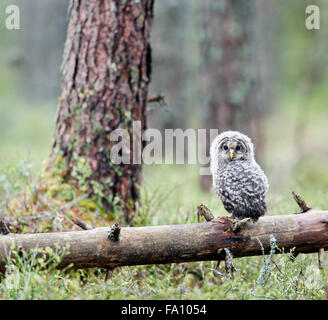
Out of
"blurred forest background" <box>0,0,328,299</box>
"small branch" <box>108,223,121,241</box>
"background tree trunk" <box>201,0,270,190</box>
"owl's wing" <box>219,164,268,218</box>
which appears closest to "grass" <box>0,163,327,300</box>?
"blurred forest background" <box>0,0,328,299</box>

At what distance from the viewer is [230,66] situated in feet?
29.7

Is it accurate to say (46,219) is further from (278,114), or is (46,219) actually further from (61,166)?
(278,114)

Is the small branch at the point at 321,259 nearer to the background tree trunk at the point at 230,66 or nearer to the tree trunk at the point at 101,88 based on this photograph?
the tree trunk at the point at 101,88

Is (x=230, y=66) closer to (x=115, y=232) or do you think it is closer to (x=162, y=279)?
(x=162, y=279)

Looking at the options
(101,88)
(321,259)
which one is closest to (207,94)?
(101,88)

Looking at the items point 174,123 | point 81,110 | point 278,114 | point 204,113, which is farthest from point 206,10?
point 278,114

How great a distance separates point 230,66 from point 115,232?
20.6 feet

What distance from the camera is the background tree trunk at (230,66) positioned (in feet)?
29.5

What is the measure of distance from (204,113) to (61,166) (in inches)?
185

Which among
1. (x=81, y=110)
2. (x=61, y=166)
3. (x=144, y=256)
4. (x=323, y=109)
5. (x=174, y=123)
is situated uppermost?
(x=323, y=109)

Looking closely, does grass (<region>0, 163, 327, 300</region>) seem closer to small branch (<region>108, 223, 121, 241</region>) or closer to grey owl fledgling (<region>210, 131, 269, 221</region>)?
small branch (<region>108, 223, 121, 241</region>)

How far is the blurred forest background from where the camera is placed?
18.0 ft
